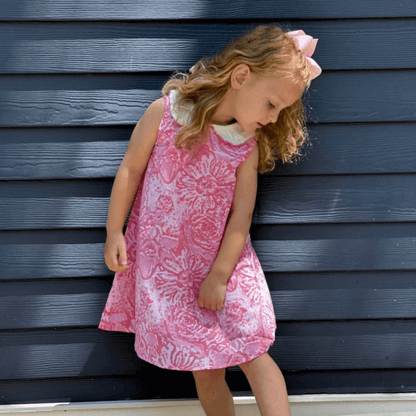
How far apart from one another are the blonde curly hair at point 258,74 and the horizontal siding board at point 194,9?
0.77ft

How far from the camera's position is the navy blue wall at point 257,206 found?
1818 mm

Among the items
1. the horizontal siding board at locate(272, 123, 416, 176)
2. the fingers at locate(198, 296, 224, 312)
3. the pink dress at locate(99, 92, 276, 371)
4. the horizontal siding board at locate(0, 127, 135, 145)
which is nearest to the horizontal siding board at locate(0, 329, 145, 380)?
the pink dress at locate(99, 92, 276, 371)

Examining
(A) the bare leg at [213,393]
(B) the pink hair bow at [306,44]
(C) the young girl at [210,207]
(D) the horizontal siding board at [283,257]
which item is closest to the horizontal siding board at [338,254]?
(D) the horizontal siding board at [283,257]

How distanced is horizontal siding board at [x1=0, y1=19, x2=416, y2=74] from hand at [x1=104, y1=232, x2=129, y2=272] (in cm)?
64

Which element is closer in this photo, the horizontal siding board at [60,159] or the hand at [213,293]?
the hand at [213,293]

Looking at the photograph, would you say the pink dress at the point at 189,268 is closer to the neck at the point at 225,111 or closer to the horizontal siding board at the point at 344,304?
the neck at the point at 225,111

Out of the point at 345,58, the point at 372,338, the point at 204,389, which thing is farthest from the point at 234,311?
the point at 345,58

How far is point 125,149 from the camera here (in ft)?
6.03

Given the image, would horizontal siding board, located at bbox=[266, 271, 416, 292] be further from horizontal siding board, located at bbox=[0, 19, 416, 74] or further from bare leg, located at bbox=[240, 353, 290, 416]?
horizontal siding board, located at bbox=[0, 19, 416, 74]

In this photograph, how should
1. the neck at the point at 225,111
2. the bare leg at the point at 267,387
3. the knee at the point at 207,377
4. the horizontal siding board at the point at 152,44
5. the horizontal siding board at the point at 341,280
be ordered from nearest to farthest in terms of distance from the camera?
the bare leg at the point at 267,387 < the neck at the point at 225,111 < the knee at the point at 207,377 < the horizontal siding board at the point at 152,44 < the horizontal siding board at the point at 341,280

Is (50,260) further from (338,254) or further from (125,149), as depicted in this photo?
(338,254)

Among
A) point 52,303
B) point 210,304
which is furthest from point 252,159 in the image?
point 52,303

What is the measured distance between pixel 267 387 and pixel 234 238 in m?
0.48

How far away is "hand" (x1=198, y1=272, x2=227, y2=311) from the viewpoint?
158 centimetres
